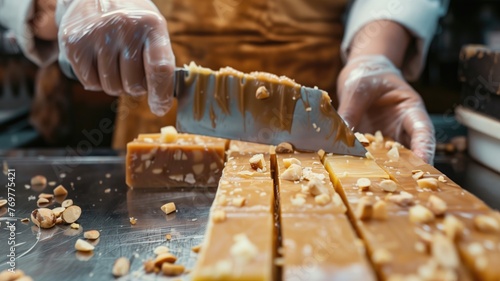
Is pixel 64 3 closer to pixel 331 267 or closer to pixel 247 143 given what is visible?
pixel 247 143

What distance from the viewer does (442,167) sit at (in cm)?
205

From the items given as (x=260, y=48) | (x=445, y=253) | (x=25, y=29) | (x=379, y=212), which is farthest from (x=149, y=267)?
(x=25, y=29)

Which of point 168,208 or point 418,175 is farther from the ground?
point 418,175

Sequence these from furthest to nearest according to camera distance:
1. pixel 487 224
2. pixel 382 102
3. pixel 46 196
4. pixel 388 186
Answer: pixel 382 102 → pixel 46 196 → pixel 388 186 → pixel 487 224

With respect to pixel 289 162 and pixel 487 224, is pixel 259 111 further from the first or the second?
pixel 487 224

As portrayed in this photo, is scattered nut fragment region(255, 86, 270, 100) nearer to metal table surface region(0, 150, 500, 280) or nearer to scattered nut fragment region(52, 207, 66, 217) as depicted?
metal table surface region(0, 150, 500, 280)

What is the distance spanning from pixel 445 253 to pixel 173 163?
3.63ft

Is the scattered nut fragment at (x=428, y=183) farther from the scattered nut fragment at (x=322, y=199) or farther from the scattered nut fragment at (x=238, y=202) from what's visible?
the scattered nut fragment at (x=238, y=202)

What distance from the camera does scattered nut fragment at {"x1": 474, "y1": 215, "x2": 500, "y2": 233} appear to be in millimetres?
993

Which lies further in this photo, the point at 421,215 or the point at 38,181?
the point at 38,181

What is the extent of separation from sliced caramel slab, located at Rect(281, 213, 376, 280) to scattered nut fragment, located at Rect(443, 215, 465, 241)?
178mm

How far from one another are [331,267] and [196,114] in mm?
926

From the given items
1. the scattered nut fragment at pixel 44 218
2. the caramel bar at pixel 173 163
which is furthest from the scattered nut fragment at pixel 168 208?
the scattered nut fragment at pixel 44 218

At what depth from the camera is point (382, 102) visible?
1998 mm
